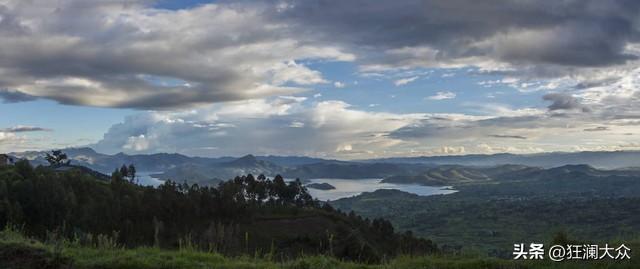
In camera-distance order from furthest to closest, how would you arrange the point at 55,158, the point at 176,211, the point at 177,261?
1. the point at 55,158
2. the point at 176,211
3. the point at 177,261

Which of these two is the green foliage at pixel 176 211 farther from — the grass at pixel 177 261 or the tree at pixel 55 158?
the grass at pixel 177 261

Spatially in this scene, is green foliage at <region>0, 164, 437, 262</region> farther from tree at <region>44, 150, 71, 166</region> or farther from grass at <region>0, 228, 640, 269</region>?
grass at <region>0, 228, 640, 269</region>

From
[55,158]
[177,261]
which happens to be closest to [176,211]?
[55,158]

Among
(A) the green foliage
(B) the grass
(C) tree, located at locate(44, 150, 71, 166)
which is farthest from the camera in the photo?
(C) tree, located at locate(44, 150, 71, 166)

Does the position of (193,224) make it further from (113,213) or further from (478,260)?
(478,260)

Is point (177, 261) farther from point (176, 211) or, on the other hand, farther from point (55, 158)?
point (55, 158)

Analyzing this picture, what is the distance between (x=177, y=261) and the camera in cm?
955

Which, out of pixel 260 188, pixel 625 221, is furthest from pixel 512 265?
pixel 625 221

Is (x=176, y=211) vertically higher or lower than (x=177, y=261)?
lower

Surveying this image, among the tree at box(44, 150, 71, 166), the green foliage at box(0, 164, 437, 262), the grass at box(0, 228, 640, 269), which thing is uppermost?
the tree at box(44, 150, 71, 166)

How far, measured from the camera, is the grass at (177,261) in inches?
367

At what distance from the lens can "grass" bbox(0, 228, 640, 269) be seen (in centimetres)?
931

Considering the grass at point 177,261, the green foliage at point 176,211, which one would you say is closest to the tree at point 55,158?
the green foliage at point 176,211

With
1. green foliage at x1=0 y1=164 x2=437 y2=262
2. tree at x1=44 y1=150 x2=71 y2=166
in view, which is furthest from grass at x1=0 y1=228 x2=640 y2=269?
tree at x1=44 y1=150 x2=71 y2=166
